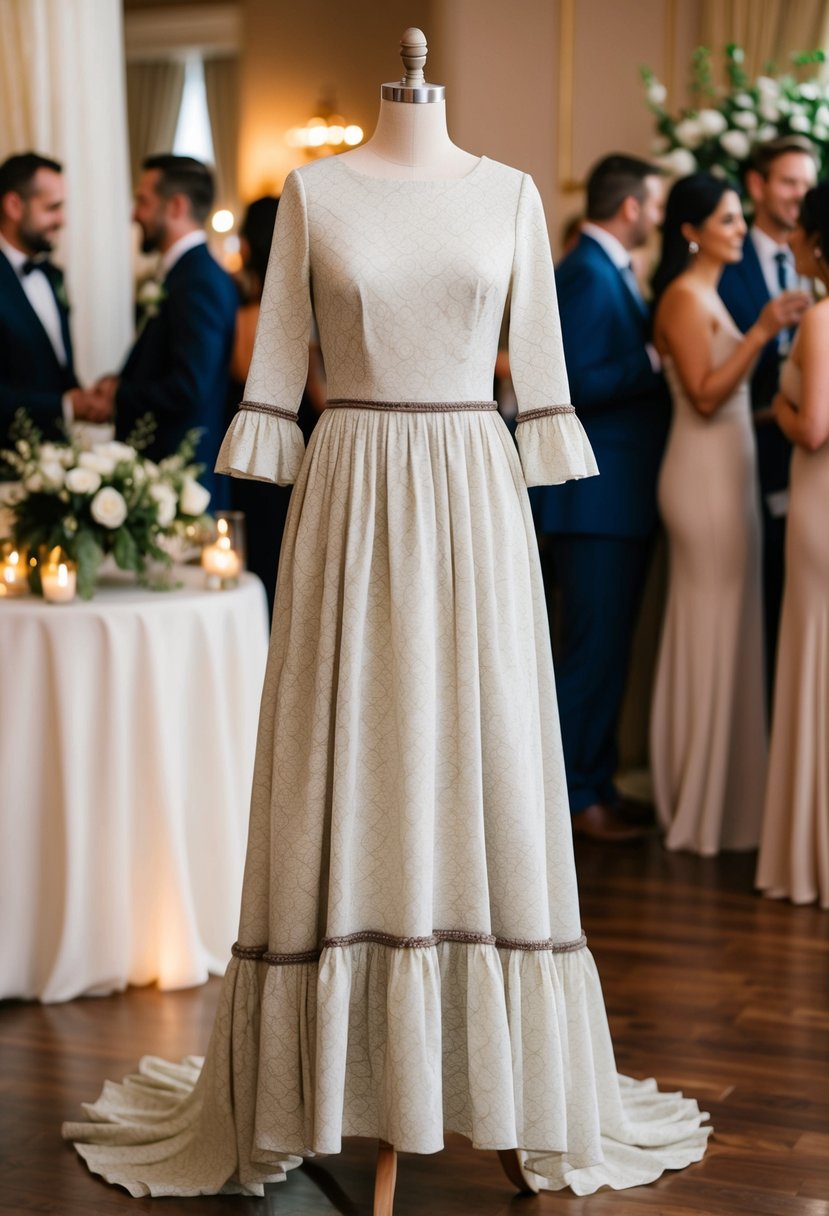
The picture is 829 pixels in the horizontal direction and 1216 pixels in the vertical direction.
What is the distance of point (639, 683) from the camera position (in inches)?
212

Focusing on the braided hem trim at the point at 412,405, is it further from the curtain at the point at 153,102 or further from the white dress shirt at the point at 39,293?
the curtain at the point at 153,102

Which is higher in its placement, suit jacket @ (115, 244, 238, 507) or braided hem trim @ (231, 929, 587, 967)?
suit jacket @ (115, 244, 238, 507)

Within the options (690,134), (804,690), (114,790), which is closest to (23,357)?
(114,790)

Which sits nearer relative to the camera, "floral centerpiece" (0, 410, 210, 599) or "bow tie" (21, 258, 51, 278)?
"floral centerpiece" (0, 410, 210, 599)

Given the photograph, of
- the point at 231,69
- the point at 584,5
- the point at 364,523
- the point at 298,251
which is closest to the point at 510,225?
the point at 298,251

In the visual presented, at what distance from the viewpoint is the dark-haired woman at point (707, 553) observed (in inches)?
178

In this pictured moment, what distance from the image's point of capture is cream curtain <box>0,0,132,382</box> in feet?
16.3

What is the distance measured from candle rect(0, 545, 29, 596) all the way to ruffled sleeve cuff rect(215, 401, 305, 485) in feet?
4.00

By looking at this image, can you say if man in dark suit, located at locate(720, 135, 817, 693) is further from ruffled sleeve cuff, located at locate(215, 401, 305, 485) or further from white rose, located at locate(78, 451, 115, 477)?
ruffled sleeve cuff, located at locate(215, 401, 305, 485)

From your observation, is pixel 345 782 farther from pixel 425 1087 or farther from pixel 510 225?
pixel 510 225

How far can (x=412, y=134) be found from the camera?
7.90ft

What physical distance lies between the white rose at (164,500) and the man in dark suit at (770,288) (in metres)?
2.01

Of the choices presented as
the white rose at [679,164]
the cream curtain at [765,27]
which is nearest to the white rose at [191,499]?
the white rose at [679,164]

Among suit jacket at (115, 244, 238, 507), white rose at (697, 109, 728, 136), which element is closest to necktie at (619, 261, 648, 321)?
white rose at (697, 109, 728, 136)
